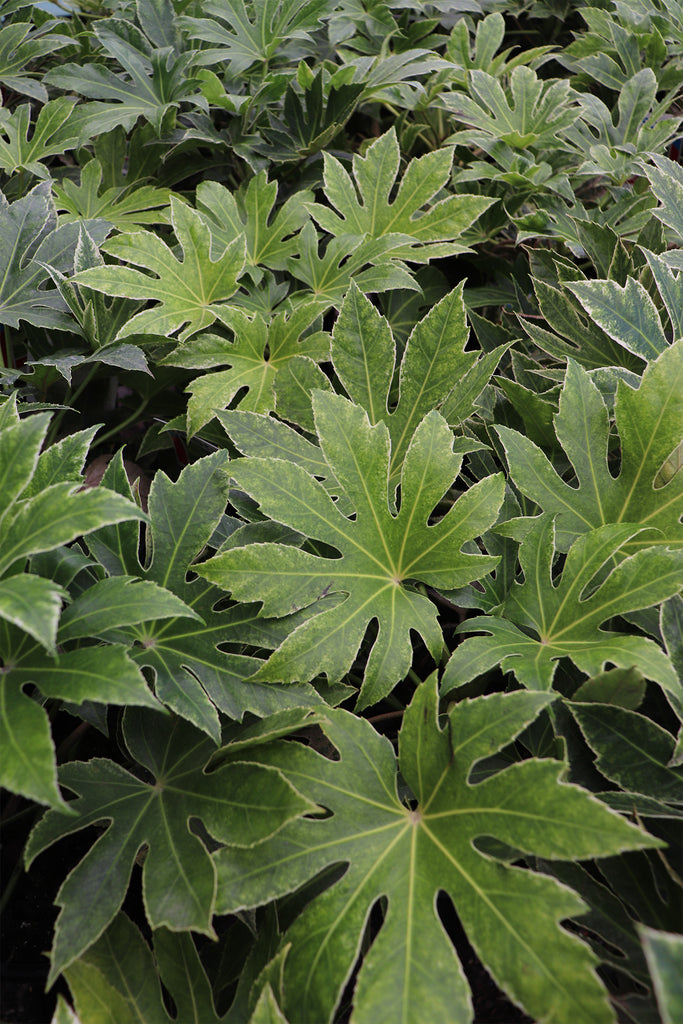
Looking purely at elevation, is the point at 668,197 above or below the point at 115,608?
above

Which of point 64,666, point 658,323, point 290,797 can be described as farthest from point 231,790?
point 658,323

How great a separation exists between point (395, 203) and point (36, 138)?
0.69 m

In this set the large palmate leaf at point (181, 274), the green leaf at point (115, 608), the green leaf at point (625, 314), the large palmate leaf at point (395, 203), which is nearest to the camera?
the green leaf at point (115, 608)

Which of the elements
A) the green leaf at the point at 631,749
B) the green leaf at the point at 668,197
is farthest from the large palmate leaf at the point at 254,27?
the green leaf at the point at 631,749

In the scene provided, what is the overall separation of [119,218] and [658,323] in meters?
1.00

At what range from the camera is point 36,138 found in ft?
4.76

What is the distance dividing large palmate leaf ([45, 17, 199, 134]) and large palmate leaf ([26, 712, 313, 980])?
3.96ft

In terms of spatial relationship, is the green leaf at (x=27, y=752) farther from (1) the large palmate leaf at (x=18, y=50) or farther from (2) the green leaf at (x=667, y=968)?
(1) the large palmate leaf at (x=18, y=50)

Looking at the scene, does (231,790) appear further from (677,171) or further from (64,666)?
(677,171)

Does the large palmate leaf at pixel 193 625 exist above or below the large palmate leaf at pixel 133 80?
below

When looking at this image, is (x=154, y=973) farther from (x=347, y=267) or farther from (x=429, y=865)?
(x=347, y=267)

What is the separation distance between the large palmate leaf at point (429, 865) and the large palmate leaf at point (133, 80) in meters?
1.27

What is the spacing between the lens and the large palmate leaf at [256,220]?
1379mm

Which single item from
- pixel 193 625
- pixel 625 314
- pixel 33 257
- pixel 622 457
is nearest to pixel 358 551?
pixel 193 625
